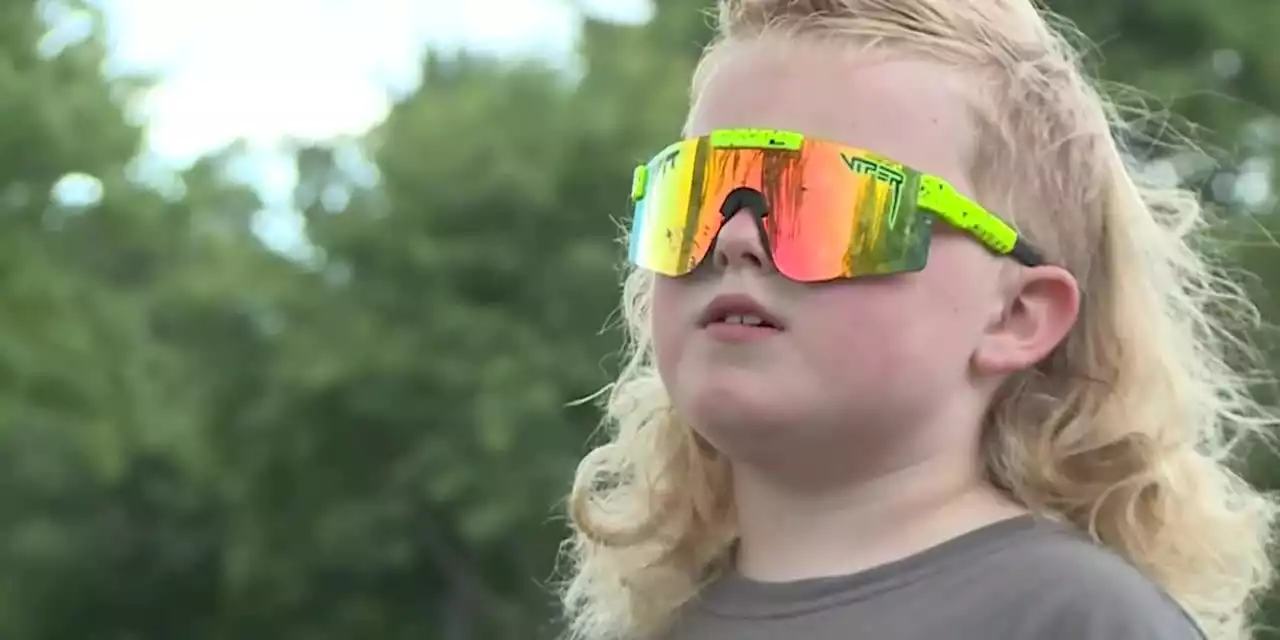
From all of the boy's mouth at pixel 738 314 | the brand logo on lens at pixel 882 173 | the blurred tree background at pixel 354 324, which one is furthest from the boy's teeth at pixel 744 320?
the blurred tree background at pixel 354 324

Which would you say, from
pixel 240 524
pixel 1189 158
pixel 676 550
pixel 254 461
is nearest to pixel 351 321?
pixel 254 461

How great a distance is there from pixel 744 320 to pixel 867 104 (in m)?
0.17

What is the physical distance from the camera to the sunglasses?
1036mm

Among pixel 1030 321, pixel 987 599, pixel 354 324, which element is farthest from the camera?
pixel 354 324

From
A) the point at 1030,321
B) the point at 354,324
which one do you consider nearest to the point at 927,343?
the point at 1030,321

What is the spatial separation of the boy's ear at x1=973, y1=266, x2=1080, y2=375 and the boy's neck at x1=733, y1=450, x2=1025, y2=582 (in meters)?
0.08

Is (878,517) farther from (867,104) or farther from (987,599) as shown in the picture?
(867,104)

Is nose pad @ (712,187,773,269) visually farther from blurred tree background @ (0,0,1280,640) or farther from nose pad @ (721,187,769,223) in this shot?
blurred tree background @ (0,0,1280,640)

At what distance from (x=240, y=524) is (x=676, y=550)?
576 cm

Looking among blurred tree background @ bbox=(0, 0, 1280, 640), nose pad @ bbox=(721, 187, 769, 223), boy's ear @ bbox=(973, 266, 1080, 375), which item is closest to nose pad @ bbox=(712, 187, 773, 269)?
nose pad @ bbox=(721, 187, 769, 223)

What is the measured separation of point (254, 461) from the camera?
6.40 metres

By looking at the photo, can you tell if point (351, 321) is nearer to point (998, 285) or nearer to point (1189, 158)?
point (1189, 158)

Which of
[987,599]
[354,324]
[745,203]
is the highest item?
[354,324]

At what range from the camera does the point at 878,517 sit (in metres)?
1.09
